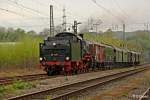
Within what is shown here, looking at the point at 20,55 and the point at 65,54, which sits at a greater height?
the point at 65,54

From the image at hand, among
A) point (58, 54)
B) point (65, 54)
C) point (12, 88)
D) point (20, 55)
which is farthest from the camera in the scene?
point (20, 55)

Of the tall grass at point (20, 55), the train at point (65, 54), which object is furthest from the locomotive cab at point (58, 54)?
the tall grass at point (20, 55)

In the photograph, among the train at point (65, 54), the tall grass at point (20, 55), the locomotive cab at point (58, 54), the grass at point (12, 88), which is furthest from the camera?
the tall grass at point (20, 55)

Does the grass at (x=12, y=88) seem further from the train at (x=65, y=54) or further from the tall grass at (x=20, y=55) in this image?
the tall grass at (x=20, y=55)

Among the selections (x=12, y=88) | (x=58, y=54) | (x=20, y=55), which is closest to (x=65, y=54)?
(x=58, y=54)

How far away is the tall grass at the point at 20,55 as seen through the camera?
52.1 metres

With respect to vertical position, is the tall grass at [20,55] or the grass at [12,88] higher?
the tall grass at [20,55]

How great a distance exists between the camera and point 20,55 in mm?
54219

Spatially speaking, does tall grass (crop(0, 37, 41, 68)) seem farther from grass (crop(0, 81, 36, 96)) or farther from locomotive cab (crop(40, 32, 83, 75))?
grass (crop(0, 81, 36, 96))

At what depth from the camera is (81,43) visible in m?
34.6

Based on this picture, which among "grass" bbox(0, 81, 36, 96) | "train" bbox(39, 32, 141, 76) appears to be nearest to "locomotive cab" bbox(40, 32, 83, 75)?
"train" bbox(39, 32, 141, 76)

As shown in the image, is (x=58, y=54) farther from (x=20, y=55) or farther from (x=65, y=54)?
(x=20, y=55)

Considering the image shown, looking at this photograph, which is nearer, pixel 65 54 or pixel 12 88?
pixel 12 88

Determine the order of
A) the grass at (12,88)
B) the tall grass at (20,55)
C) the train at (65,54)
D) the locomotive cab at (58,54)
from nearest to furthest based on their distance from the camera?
the grass at (12,88), the locomotive cab at (58,54), the train at (65,54), the tall grass at (20,55)
